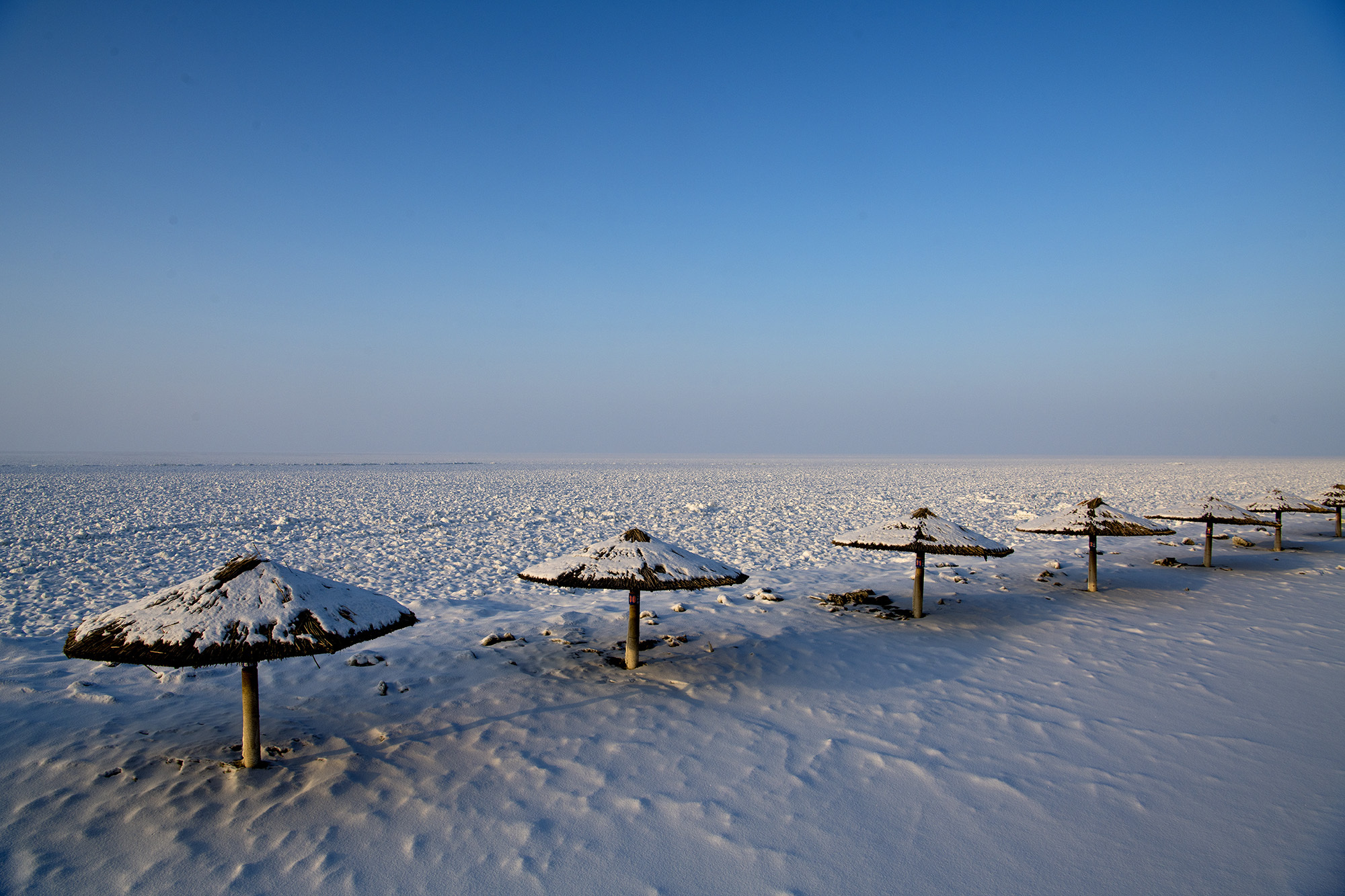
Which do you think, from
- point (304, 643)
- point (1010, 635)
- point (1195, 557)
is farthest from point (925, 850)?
point (1195, 557)

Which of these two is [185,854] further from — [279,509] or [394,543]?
[279,509]

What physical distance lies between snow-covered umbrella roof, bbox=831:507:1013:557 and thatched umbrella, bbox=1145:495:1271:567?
6.17m

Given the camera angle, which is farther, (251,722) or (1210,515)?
(1210,515)

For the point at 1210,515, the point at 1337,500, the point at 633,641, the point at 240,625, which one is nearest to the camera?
the point at 240,625

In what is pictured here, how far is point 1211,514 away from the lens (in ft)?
43.0

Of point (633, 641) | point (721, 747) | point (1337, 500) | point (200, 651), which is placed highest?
point (1337, 500)

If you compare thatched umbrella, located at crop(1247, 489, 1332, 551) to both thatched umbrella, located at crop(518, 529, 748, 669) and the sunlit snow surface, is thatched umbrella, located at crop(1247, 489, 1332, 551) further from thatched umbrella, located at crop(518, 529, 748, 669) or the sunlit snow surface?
thatched umbrella, located at crop(518, 529, 748, 669)


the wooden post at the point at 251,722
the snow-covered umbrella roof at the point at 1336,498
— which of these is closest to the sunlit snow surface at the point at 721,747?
the wooden post at the point at 251,722

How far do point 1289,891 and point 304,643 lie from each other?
21.6 ft

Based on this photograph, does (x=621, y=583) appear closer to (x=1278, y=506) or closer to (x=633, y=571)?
(x=633, y=571)

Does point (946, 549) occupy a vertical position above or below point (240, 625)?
below

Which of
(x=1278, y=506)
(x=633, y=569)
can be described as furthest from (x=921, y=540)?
(x=1278, y=506)

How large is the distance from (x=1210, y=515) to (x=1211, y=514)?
5cm

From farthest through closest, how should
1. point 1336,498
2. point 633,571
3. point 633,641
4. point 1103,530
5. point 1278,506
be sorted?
point 1336,498
point 1278,506
point 1103,530
point 633,641
point 633,571
